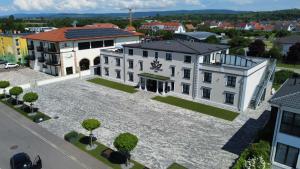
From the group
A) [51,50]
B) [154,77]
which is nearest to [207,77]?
[154,77]

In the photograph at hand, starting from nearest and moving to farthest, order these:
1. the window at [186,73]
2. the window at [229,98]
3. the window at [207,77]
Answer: the window at [229,98], the window at [207,77], the window at [186,73]

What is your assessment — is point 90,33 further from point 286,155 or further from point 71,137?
point 286,155

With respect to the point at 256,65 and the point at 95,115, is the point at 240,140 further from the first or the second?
the point at 95,115

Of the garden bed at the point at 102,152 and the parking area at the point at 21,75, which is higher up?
the parking area at the point at 21,75

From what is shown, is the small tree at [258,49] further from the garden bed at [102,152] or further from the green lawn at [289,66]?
the garden bed at [102,152]

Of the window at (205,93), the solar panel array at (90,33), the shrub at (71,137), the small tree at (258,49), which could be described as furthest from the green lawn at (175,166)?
the small tree at (258,49)

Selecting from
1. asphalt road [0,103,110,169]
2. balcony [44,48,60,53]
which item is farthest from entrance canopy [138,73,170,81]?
balcony [44,48,60,53]

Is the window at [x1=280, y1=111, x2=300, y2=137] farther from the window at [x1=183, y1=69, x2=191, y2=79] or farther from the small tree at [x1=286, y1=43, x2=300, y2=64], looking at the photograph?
the small tree at [x1=286, y1=43, x2=300, y2=64]
